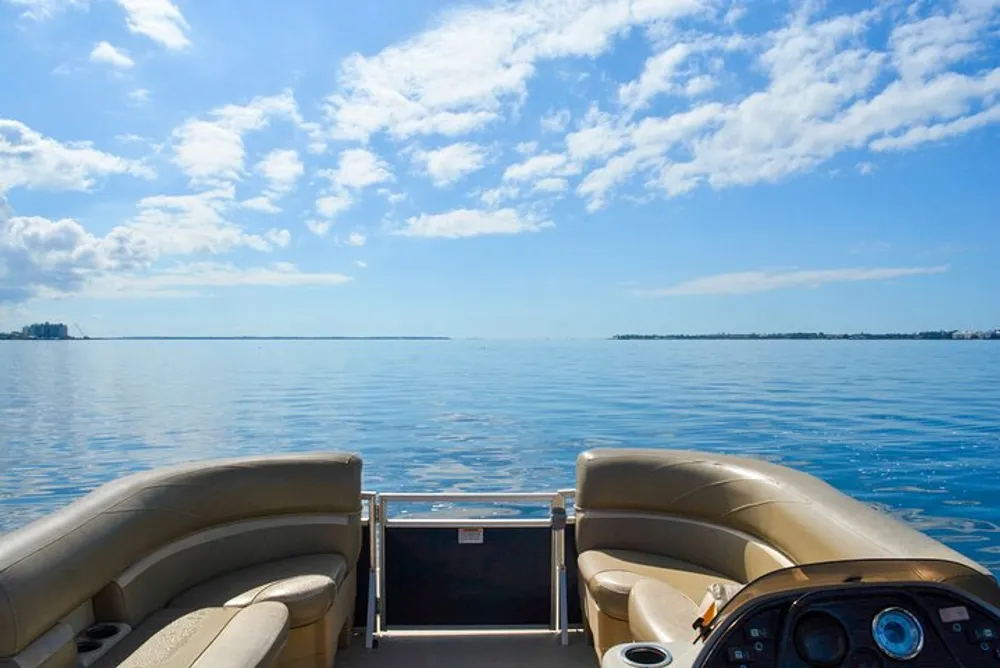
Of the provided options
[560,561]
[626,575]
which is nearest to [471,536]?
[560,561]

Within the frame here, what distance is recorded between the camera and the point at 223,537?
3.28 m

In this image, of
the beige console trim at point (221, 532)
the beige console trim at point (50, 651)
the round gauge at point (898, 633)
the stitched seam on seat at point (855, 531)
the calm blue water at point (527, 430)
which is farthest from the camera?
the calm blue water at point (527, 430)

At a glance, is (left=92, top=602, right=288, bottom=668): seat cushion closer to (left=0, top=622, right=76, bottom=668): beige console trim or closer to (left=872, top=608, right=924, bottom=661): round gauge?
(left=0, top=622, right=76, bottom=668): beige console trim

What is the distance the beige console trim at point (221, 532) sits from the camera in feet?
9.09

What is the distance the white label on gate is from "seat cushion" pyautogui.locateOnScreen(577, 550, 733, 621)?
0.50 metres

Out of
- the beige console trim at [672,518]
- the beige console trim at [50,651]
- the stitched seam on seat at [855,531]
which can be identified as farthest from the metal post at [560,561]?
the beige console trim at [50,651]

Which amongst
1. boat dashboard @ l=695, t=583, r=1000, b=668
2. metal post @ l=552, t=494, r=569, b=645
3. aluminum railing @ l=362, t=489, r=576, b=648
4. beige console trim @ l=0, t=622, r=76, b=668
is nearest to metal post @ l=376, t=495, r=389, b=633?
aluminum railing @ l=362, t=489, r=576, b=648

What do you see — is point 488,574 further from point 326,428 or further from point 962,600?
point 326,428

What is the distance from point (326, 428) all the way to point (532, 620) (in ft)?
39.6

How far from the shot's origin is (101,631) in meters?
2.58

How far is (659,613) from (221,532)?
1.87 metres

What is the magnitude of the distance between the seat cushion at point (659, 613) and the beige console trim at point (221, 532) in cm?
138

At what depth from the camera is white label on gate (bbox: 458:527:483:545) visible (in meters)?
3.72

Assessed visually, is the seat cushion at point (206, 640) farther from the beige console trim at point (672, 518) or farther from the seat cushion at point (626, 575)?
the beige console trim at point (672, 518)
